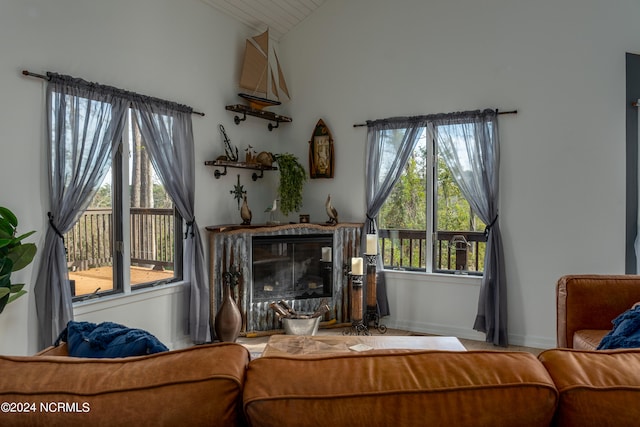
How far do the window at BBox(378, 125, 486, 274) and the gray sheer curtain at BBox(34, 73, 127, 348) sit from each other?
107 inches

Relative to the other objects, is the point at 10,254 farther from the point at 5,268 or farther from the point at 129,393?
the point at 129,393

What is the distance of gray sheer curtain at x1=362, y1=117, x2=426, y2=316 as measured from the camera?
177 inches

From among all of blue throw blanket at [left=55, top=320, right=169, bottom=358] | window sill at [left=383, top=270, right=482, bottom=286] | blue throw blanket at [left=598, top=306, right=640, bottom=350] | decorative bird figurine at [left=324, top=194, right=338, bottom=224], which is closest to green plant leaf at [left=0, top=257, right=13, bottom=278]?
blue throw blanket at [left=55, top=320, right=169, bottom=358]

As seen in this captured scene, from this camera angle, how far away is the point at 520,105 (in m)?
4.01

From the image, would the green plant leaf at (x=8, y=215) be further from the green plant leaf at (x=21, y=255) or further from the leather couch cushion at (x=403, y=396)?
the leather couch cushion at (x=403, y=396)

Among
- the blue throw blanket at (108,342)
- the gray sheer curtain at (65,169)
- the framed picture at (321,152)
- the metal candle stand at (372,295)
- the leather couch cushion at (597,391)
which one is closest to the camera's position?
the leather couch cushion at (597,391)

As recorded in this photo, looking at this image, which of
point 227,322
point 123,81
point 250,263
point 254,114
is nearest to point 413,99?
point 254,114

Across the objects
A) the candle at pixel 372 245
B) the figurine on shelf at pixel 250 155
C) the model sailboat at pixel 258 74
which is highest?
the model sailboat at pixel 258 74

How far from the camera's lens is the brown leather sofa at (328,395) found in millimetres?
917

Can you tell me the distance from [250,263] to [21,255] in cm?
200

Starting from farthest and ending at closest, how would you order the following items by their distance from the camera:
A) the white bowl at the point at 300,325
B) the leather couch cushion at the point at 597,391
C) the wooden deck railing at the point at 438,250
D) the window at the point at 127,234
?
1. the wooden deck railing at the point at 438,250
2. the white bowl at the point at 300,325
3. the window at the point at 127,234
4. the leather couch cushion at the point at 597,391

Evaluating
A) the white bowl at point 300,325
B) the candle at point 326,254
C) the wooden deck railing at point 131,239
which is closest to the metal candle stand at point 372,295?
the candle at point 326,254

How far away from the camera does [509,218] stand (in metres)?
4.09

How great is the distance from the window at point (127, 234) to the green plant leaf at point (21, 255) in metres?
0.55
